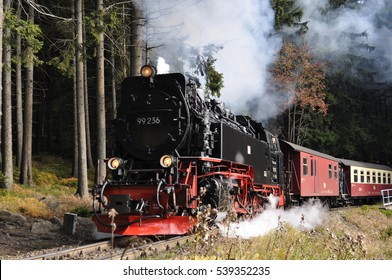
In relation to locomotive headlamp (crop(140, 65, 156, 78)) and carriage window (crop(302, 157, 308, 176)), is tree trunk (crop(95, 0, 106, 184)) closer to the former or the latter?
locomotive headlamp (crop(140, 65, 156, 78))

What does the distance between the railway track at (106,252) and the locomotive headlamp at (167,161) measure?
4.19 feet

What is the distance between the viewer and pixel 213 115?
9.37 meters

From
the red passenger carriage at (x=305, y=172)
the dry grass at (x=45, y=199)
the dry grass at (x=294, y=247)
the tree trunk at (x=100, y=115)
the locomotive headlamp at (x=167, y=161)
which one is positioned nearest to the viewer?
the dry grass at (x=294, y=247)

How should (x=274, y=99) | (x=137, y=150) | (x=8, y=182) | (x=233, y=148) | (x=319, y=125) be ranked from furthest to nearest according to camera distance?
1. (x=319, y=125)
2. (x=274, y=99)
3. (x=8, y=182)
4. (x=233, y=148)
5. (x=137, y=150)

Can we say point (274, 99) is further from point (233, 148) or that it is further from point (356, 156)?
point (233, 148)

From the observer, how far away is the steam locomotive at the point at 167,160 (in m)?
7.86

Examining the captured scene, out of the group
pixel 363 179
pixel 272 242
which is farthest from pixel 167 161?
pixel 363 179

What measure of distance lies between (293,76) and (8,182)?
13.2 m

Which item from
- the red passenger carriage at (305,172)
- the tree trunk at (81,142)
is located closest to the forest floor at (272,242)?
the red passenger carriage at (305,172)

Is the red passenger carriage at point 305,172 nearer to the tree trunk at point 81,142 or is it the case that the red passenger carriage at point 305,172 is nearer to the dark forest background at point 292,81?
the dark forest background at point 292,81

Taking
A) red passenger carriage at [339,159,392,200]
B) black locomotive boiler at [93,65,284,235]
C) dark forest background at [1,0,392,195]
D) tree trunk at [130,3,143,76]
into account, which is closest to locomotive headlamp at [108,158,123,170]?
black locomotive boiler at [93,65,284,235]

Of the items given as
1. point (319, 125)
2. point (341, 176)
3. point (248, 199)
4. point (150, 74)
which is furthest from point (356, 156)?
point (150, 74)

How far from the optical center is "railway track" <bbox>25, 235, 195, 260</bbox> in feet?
19.4

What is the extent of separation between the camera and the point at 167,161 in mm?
8062
